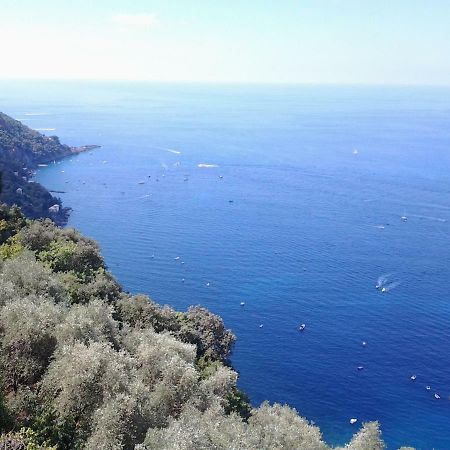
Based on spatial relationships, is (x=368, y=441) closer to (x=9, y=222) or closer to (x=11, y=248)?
(x=11, y=248)

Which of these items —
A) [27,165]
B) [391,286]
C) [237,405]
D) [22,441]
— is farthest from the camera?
[27,165]

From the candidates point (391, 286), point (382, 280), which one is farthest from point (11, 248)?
point (382, 280)

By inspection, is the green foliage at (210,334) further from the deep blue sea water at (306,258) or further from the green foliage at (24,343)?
the green foliage at (24,343)

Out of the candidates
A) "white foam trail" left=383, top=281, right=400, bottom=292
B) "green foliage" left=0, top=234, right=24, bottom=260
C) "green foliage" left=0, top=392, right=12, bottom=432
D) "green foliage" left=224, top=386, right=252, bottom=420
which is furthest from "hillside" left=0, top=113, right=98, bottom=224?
"white foam trail" left=383, top=281, right=400, bottom=292

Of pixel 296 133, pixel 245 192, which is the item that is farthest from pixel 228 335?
pixel 296 133

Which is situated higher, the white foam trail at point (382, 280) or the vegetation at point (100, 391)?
the vegetation at point (100, 391)

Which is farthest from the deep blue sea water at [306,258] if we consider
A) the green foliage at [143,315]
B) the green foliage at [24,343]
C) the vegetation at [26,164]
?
the green foliage at [24,343]

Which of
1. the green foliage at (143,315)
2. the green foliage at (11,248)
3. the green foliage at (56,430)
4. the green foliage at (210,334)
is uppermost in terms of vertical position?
the green foliage at (11,248)
